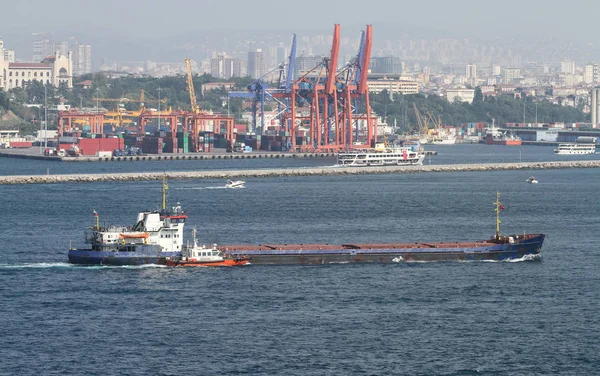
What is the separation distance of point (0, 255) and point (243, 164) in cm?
7487

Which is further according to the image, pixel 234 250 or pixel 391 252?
pixel 391 252

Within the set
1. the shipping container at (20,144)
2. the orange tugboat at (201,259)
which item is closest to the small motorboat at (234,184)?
the orange tugboat at (201,259)

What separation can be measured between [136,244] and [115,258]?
3.43 ft

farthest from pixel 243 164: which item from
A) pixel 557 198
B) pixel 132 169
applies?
pixel 557 198

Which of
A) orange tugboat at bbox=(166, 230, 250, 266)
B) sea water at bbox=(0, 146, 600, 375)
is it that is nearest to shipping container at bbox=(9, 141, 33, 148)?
sea water at bbox=(0, 146, 600, 375)

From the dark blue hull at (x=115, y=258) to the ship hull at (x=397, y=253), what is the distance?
3.25 m

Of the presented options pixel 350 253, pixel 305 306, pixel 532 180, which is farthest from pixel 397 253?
pixel 532 180

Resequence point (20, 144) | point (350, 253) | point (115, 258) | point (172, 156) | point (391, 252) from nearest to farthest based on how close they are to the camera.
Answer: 1. point (115, 258)
2. point (350, 253)
3. point (391, 252)
4. point (172, 156)
5. point (20, 144)

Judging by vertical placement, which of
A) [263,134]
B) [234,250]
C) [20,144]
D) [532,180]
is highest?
[263,134]

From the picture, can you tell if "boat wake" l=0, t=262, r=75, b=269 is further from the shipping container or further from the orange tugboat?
the shipping container

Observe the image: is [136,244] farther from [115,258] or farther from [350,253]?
[350,253]

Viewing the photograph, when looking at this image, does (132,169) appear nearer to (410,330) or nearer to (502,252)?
(502,252)

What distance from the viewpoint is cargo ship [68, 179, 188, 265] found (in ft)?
177

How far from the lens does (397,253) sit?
56875 millimetres
